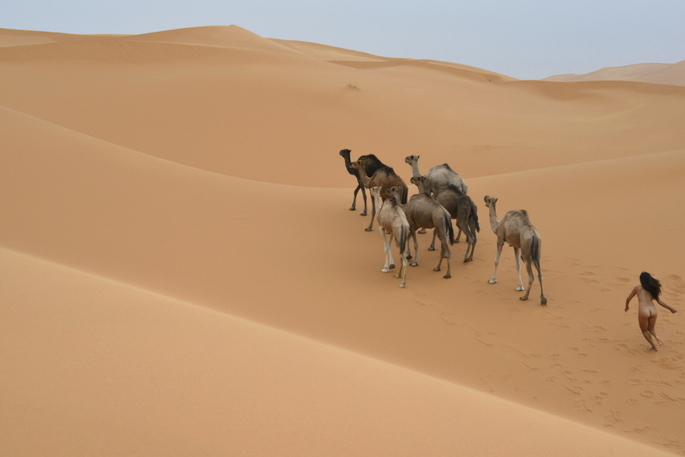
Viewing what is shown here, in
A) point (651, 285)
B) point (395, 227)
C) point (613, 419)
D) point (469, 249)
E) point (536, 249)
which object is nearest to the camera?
point (613, 419)

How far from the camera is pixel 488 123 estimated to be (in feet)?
97.8

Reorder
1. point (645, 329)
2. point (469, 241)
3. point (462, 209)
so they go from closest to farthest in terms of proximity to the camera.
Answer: point (645, 329) → point (462, 209) → point (469, 241)

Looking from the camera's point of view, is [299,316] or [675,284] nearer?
[299,316]

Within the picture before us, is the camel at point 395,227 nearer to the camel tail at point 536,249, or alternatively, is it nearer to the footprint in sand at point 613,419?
the camel tail at point 536,249

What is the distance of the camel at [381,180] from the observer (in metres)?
11.8

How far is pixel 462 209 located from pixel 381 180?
2307 millimetres

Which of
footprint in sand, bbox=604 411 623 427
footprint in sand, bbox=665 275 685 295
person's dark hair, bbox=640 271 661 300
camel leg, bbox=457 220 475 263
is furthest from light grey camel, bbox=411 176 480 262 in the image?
footprint in sand, bbox=604 411 623 427

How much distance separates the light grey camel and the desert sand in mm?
463

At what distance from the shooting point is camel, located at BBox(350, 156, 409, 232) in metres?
11.8

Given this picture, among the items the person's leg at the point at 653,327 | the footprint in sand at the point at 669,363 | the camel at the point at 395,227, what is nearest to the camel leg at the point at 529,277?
the person's leg at the point at 653,327

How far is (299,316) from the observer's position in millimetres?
7934

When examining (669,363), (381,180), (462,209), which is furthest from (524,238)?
(381,180)

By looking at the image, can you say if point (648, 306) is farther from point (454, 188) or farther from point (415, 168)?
point (415, 168)

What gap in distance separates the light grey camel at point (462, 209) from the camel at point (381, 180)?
0.97 meters
